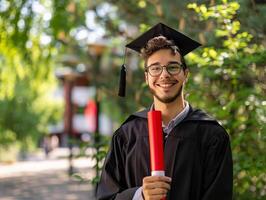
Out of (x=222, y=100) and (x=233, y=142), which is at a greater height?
(x=222, y=100)

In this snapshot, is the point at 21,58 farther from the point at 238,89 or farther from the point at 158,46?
the point at 158,46

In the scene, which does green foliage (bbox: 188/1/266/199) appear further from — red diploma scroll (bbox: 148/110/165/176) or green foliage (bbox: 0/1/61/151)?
green foliage (bbox: 0/1/61/151)

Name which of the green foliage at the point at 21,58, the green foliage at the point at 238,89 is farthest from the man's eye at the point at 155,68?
the green foliage at the point at 21,58

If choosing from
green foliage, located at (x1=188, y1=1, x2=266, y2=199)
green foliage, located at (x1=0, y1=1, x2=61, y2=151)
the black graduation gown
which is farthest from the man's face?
green foliage, located at (x1=0, y1=1, x2=61, y2=151)

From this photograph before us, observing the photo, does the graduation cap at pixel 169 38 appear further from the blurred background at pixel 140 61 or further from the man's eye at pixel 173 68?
the blurred background at pixel 140 61

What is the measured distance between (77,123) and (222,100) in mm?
48738

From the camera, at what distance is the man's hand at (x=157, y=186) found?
2309 mm

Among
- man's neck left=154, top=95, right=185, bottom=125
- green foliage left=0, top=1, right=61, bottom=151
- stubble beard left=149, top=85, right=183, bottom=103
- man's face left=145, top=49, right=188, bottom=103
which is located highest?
green foliage left=0, top=1, right=61, bottom=151

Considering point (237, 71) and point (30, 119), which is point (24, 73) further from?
point (30, 119)

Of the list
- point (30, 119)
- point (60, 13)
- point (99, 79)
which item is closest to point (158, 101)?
point (60, 13)

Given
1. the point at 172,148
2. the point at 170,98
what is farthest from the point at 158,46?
the point at 172,148

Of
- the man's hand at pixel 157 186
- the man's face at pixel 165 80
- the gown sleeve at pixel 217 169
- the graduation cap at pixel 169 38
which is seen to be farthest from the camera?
the graduation cap at pixel 169 38

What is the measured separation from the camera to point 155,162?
2.32m

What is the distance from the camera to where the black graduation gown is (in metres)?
2.52
